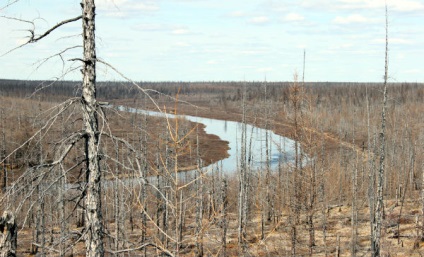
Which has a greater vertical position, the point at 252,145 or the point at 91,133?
the point at 91,133

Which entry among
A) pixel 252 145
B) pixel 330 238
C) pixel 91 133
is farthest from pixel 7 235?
pixel 252 145

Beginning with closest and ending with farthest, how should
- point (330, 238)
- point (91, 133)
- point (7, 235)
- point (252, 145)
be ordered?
point (7, 235), point (91, 133), point (330, 238), point (252, 145)

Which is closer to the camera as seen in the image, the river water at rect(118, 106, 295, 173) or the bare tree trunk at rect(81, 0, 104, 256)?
the bare tree trunk at rect(81, 0, 104, 256)

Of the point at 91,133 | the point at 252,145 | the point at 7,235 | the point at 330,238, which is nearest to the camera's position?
the point at 7,235

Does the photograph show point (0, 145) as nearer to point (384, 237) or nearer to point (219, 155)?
point (219, 155)

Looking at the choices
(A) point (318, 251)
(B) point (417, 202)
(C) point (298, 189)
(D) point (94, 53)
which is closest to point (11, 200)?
(D) point (94, 53)

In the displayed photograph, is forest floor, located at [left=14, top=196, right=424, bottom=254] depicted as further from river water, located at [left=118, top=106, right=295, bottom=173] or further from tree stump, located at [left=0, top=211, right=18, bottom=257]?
tree stump, located at [left=0, top=211, right=18, bottom=257]

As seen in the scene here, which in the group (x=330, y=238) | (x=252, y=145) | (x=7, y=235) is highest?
(x=7, y=235)

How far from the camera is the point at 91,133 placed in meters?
5.61

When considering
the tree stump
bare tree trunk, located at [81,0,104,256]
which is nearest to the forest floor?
bare tree trunk, located at [81,0,104,256]

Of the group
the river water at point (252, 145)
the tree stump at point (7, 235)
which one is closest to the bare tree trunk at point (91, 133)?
the tree stump at point (7, 235)

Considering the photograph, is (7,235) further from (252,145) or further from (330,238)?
(252,145)

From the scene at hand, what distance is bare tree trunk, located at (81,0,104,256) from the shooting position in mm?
5547

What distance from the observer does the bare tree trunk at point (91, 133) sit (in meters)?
5.55
